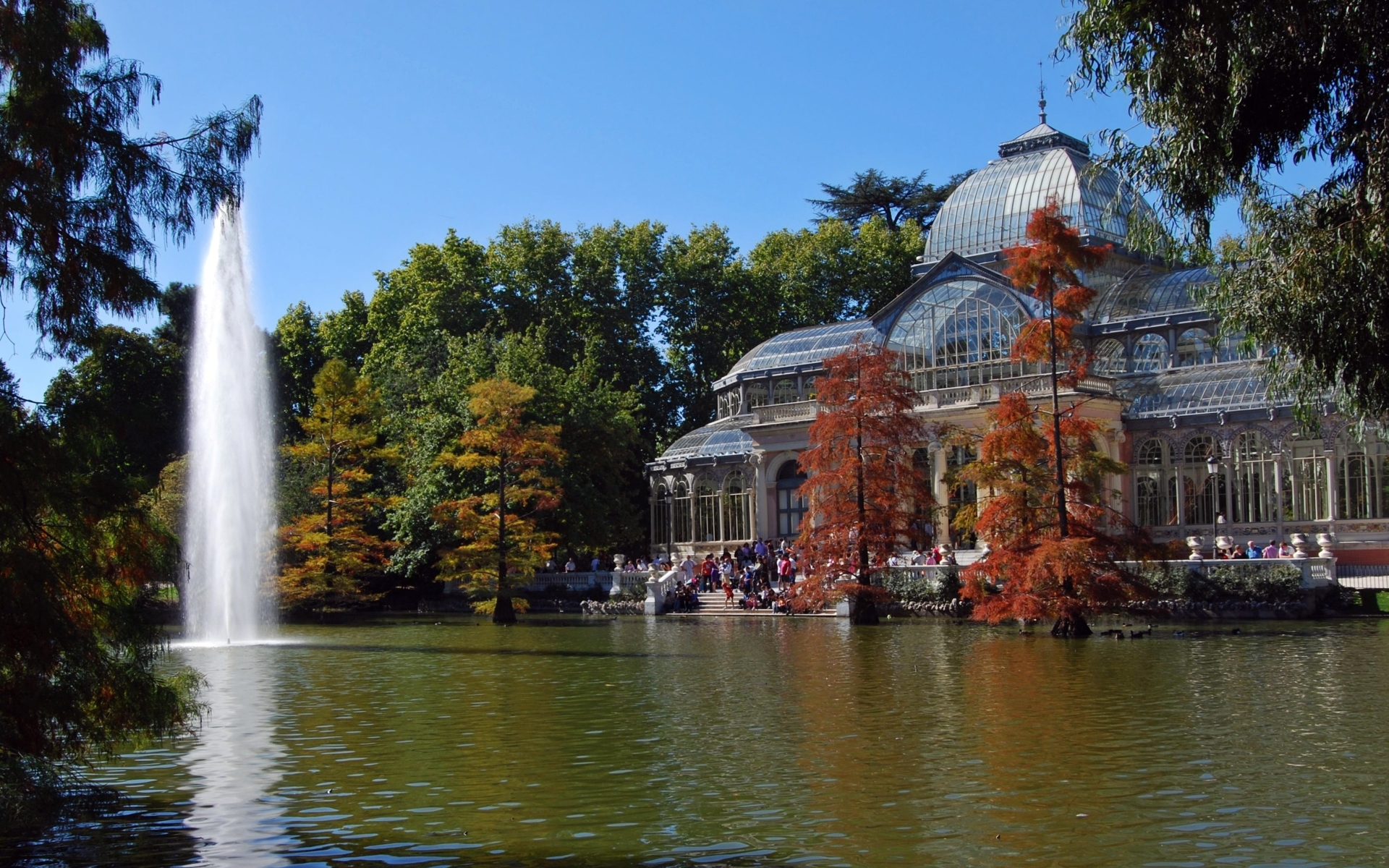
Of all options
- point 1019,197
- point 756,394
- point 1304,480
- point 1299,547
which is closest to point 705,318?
point 756,394

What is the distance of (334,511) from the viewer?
42531mm

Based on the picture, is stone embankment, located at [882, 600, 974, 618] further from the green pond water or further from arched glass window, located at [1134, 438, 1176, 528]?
the green pond water

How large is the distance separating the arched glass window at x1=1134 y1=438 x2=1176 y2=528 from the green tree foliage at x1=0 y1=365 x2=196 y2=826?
3741 cm

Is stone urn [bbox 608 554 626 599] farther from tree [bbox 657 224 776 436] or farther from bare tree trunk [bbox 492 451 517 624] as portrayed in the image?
tree [bbox 657 224 776 436]

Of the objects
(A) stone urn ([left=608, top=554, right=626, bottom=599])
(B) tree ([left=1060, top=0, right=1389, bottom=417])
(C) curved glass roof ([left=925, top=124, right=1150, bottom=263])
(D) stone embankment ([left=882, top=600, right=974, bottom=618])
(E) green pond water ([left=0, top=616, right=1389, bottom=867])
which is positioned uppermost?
(C) curved glass roof ([left=925, top=124, right=1150, bottom=263])

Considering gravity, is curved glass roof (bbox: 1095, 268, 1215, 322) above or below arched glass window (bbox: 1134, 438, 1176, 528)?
above

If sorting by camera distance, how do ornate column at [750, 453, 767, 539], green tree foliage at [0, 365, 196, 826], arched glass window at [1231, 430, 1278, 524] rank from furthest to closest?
A: ornate column at [750, 453, 767, 539] → arched glass window at [1231, 430, 1278, 524] → green tree foliage at [0, 365, 196, 826]

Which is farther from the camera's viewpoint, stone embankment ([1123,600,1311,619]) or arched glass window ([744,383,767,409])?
arched glass window ([744,383,767,409])

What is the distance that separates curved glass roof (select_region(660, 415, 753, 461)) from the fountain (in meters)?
23.1

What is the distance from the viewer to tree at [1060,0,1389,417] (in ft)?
40.8

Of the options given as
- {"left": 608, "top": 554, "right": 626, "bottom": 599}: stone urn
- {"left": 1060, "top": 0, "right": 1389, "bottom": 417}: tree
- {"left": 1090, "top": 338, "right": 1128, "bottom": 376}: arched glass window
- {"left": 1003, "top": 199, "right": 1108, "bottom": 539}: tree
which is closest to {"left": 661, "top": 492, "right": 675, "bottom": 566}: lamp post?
{"left": 608, "top": 554, "right": 626, "bottom": 599}: stone urn

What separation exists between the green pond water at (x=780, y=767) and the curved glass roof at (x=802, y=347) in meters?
30.3

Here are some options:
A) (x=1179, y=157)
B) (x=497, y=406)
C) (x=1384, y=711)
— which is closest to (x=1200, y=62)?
(x=1179, y=157)

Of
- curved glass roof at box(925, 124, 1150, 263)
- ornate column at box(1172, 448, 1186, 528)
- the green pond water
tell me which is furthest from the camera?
curved glass roof at box(925, 124, 1150, 263)
